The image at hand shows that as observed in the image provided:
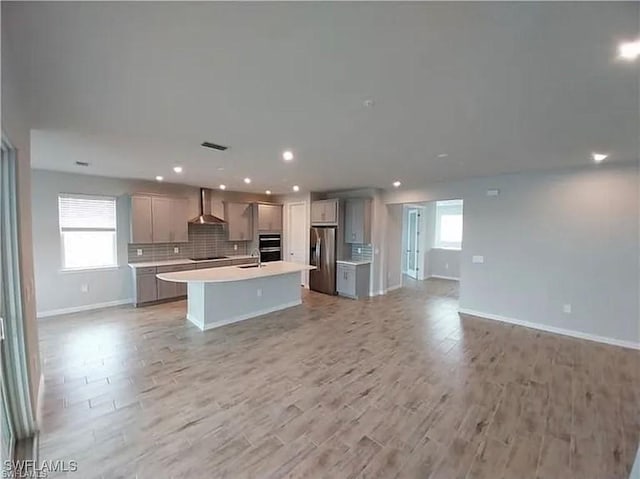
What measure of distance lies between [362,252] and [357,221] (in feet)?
2.86

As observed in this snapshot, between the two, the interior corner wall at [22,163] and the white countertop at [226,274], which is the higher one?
the interior corner wall at [22,163]

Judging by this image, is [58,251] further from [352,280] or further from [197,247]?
[352,280]

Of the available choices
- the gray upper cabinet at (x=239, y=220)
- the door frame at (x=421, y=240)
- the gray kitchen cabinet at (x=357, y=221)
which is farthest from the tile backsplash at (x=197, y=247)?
the door frame at (x=421, y=240)

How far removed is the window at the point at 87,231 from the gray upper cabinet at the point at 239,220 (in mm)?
2467

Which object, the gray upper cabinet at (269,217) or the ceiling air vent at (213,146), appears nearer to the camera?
the ceiling air vent at (213,146)

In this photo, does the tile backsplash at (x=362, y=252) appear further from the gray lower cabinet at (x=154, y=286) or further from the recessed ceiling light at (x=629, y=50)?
the recessed ceiling light at (x=629, y=50)

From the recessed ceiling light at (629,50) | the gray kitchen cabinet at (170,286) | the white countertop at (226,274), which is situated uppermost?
the recessed ceiling light at (629,50)

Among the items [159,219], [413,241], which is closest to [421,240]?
[413,241]

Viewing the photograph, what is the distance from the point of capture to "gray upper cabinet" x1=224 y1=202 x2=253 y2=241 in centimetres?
770

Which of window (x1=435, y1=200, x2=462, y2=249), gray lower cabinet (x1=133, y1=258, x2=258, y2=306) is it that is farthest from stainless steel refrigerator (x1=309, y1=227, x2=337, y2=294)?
window (x1=435, y1=200, x2=462, y2=249)

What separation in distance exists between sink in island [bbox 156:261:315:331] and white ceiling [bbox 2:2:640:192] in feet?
6.81

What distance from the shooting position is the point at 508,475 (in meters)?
2.02

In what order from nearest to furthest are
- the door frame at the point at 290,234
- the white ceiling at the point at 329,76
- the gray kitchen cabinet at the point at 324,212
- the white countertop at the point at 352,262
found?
the white ceiling at the point at 329,76 < the white countertop at the point at 352,262 < the gray kitchen cabinet at the point at 324,212 < the door frame at the point at 290,234

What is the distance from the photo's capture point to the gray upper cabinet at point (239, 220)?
7695 mm
